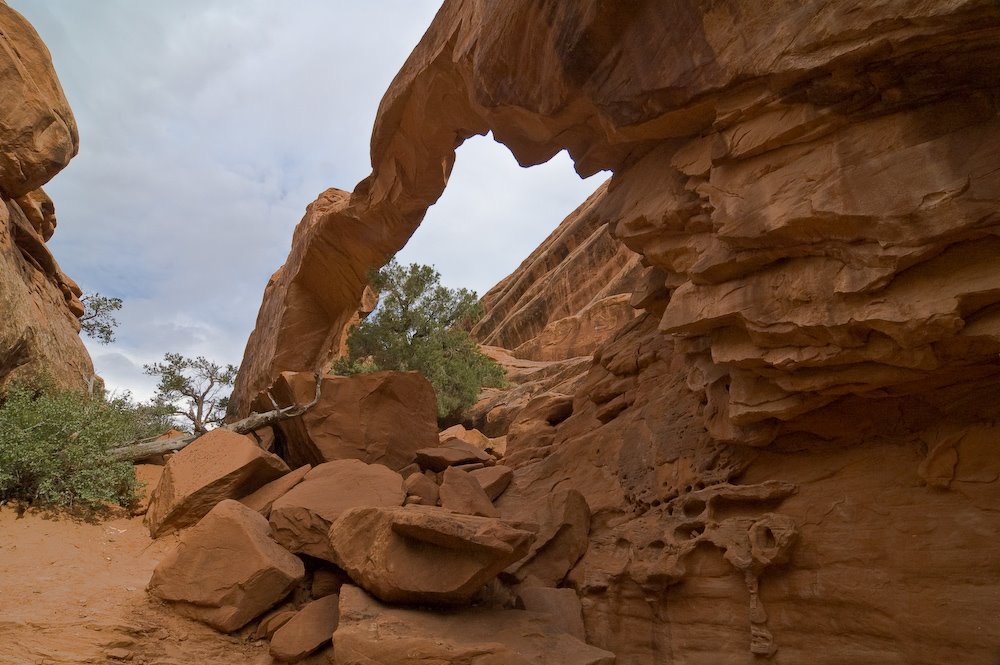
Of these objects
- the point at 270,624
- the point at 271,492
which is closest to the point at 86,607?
the point at 270,624

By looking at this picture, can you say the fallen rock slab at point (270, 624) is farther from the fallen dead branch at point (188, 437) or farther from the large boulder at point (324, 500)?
the fallen dead branch at point (188, 437)

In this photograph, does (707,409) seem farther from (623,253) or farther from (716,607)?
(623,253)

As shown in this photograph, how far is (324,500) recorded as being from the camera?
28.6 feet

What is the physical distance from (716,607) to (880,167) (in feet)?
16.9

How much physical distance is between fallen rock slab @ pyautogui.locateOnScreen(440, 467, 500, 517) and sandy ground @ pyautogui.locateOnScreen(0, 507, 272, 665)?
3356mm

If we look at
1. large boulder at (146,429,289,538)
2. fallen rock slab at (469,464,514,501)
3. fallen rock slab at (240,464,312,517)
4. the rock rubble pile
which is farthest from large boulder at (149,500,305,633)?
fallen rock slab at (469,464,514,501)

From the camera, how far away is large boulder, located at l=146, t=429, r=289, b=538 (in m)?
9.50

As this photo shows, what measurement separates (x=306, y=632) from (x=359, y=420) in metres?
5.84

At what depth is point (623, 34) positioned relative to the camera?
25.1ft

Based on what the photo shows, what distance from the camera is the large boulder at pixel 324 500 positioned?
26.7 feet

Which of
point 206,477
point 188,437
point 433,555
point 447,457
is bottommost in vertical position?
point 433,555

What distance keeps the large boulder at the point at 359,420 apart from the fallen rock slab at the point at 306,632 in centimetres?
475

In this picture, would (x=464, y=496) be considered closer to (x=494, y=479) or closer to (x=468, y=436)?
(x=494, y=479)

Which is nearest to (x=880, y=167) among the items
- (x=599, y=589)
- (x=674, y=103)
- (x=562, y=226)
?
(x=674, y=103)
